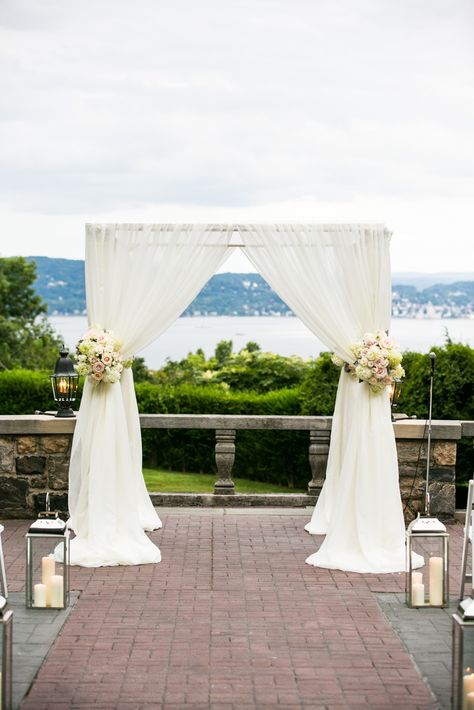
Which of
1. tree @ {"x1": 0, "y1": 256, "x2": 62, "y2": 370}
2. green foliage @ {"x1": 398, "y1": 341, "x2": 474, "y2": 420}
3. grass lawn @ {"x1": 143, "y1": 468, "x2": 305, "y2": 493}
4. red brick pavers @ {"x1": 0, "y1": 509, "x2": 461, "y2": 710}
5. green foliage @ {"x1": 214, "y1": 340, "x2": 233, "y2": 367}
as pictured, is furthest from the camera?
tree @ {"x1": 0, "y1": 256, "x2": 62, "y2": 370}

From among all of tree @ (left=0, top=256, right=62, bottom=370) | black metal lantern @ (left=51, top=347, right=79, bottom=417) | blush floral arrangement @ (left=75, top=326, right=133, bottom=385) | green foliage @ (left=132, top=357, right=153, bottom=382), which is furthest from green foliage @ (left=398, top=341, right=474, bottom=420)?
tree @ (left=0, top=256, right=62, bottom=370)

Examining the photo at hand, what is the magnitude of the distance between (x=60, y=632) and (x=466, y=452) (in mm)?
5603

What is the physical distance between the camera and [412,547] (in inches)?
243

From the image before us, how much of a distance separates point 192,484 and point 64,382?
3407 millimetres

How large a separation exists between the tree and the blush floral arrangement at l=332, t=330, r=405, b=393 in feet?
53.6

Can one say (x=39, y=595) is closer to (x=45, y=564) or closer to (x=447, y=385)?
(x=45, y=564)

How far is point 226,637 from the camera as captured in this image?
561 centimetres

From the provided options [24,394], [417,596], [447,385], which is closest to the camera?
[417,596]

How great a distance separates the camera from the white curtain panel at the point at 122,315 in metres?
7.62

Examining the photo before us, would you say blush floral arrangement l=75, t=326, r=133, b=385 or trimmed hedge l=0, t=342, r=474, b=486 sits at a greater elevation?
blush floral arrangement l=75, t=326, r=133, b=385

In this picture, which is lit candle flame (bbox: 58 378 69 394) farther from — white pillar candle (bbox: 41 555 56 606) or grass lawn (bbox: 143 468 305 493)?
white pillar candle (bbox: 41 555 56 606)

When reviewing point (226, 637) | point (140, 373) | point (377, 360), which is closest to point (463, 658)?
point (226, 637)

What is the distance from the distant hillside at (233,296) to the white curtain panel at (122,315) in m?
25.4

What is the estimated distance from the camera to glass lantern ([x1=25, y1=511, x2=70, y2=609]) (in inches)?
239
